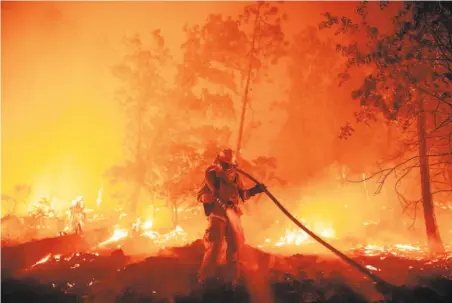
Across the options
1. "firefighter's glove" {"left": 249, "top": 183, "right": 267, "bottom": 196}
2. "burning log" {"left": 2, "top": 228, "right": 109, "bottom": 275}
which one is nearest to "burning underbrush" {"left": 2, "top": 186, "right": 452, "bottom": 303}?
"burning log" {"left": 2, "top": 228, "right": 109, "bottom": 275}

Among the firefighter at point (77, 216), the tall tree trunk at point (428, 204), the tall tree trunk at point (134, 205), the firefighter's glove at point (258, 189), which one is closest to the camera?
the firefighter's glove at point (258, 189)

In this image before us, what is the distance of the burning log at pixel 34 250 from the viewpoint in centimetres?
1164

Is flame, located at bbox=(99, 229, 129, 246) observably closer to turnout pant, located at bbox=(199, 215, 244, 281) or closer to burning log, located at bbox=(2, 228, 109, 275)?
burning log, located at bbox=(2, 228, 109, 275)

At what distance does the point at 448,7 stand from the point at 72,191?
132 ft

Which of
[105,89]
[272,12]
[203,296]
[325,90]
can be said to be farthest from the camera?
[105,89]

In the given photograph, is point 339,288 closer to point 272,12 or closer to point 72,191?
point 272,12

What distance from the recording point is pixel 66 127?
39.9m

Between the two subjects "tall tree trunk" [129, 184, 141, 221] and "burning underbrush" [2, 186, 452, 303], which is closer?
"burning underbrush" [2, 186, 452, 303]

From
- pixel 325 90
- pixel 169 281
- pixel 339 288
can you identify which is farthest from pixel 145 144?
pixel 339 288

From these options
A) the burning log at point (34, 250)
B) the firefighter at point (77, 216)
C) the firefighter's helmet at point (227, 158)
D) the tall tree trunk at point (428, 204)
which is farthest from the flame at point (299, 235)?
the firefighter's helmet at point (227, 158)

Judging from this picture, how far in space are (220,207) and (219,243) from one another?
886 millimetres

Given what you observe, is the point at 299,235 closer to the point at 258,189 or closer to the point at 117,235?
the point at 117,235

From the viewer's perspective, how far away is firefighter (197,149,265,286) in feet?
25.1

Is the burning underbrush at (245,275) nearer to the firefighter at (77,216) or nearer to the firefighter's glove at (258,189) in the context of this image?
the firefighter's glove at (258,189)
